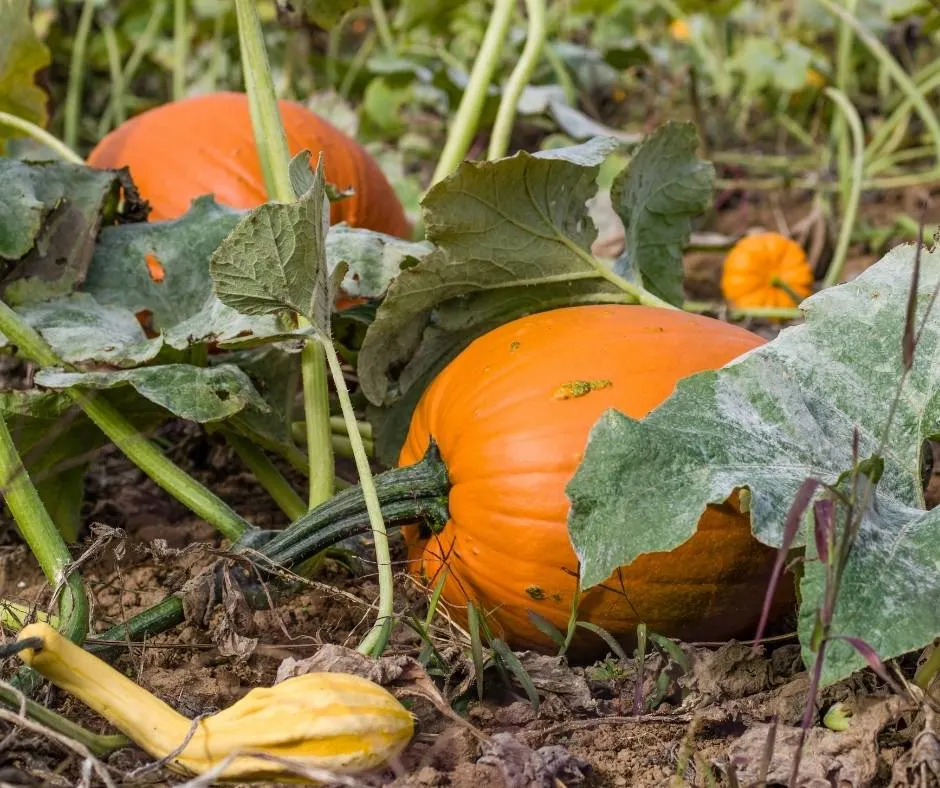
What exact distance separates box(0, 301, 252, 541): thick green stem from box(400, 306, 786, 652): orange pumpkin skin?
29 centimetres

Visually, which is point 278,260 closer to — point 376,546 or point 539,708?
point 376,546

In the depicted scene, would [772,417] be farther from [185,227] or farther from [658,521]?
[185,227]

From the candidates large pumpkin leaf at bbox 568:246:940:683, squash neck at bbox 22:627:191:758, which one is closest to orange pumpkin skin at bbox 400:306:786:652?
large pumpkin leaf at bbox 568:246:940:683

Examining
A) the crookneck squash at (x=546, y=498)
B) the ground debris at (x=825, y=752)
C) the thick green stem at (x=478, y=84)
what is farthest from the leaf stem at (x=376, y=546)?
the thick green stem at (x=478, y=84)

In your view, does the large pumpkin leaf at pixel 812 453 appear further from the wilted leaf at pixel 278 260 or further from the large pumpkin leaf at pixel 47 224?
the large pumpkin leaf at pixel 47 224

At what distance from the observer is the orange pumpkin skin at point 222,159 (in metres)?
2.26

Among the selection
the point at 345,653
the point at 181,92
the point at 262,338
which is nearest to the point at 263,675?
the point at 345,653

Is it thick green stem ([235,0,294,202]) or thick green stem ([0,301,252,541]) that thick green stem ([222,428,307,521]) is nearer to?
thick green stem ([0,301,252,541])

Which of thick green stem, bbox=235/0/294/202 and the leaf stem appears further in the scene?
thick green stem, bbox=235/0/294/202

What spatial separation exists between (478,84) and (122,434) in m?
0.97

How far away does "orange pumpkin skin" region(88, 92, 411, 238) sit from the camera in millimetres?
2258

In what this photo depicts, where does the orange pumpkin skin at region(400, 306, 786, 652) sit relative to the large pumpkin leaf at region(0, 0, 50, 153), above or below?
below

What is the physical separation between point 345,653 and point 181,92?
2830 millimetres

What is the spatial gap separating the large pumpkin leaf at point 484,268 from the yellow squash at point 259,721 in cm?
63
